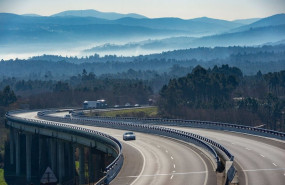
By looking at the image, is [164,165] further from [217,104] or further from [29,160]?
[217,104]

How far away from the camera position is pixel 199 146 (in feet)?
249

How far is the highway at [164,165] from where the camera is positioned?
167ft

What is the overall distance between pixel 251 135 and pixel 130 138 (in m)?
17.3

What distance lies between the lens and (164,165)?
59.6 meters

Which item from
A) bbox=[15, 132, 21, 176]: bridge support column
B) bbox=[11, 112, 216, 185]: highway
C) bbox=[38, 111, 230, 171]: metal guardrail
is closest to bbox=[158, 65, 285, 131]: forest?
bbox=[38, 111, 230, 171]: metal guardrail

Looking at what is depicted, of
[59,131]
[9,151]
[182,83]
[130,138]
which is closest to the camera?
[130,138]

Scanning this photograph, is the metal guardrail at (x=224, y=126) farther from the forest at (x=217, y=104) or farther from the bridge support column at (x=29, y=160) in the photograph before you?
the forest at (x=217, y=104)

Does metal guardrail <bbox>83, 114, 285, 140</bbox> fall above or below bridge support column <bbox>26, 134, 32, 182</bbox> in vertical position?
above

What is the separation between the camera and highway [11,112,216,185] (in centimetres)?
5088

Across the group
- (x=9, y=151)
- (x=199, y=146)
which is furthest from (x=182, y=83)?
(x=199, y=146)

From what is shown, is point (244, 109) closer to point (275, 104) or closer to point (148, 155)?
point (275, 104)

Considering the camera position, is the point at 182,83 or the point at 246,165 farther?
the point at 182,83

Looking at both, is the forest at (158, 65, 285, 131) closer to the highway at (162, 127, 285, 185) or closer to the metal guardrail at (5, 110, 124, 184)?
the metal guardrail at (5, 110, 124, 184)

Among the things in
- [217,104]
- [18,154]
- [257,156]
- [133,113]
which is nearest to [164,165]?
[257,156]
